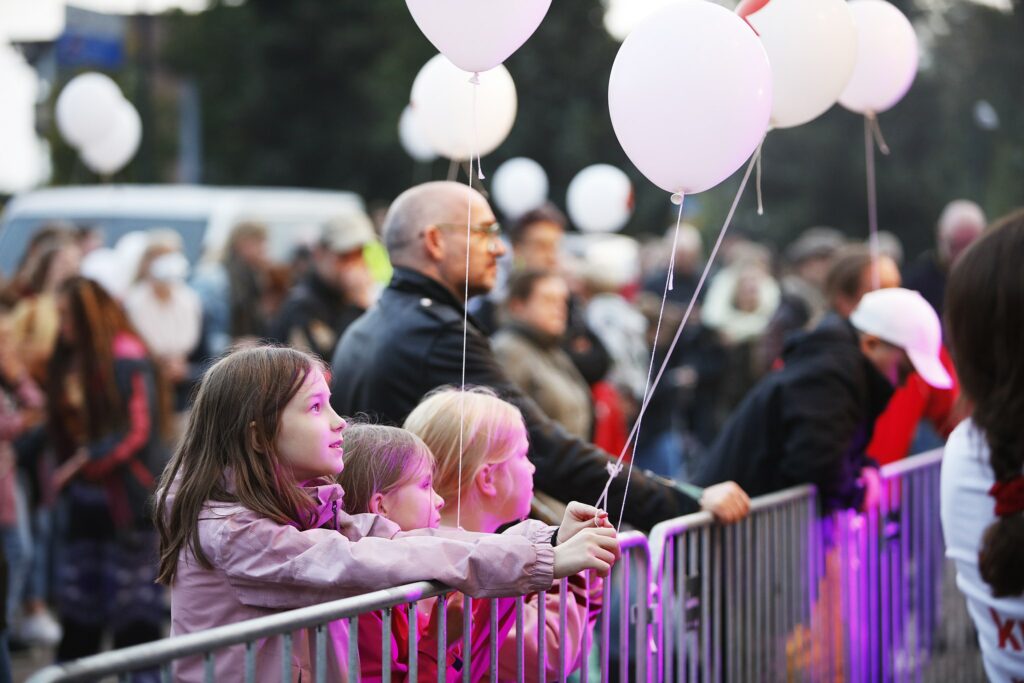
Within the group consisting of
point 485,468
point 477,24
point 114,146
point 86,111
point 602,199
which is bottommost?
point 485,468

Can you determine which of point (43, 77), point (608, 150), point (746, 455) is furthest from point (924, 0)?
point (746, 455)

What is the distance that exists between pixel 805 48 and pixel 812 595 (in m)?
1.99

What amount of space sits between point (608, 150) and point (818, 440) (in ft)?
78.6

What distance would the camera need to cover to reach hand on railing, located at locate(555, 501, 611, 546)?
305cm

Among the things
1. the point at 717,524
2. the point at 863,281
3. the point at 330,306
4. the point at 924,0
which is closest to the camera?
the point at 717,524

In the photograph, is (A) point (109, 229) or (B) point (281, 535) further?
(A) point (109, 229)

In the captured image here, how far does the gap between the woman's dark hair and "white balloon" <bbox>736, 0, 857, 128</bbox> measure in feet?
4.58

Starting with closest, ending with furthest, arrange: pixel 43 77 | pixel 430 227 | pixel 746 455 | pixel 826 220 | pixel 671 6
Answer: pixel 671 6 → pixel 430 227 → pixel 746 455 → pixel 43 77 → pixel 826 220

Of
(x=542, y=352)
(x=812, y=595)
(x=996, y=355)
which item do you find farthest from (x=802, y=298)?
(x=996, y=355)

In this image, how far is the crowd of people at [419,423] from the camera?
9.37ft

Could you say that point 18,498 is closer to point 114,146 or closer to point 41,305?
point 41,305

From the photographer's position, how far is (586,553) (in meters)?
2.92

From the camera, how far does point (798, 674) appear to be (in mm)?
4586

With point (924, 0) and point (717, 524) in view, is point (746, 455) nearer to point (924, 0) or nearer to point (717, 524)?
point (717, 524)
